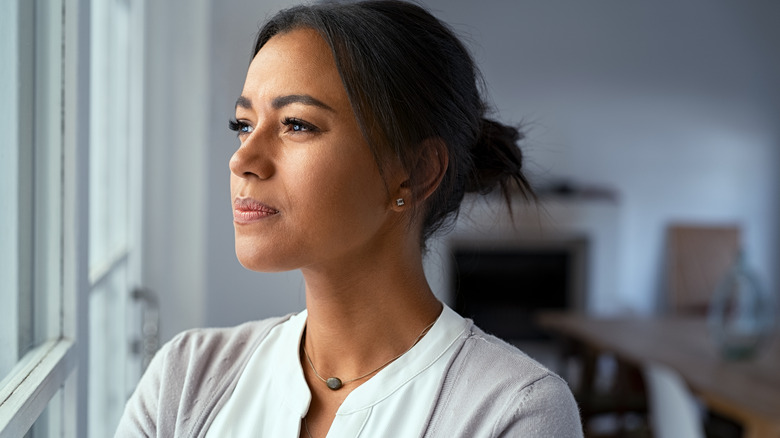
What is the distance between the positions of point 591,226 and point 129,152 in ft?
13.1

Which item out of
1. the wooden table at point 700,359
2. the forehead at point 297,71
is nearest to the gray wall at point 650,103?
the wooden table at point 700,359

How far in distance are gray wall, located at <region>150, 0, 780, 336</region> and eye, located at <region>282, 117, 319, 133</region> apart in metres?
4.25

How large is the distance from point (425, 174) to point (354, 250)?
14 cm

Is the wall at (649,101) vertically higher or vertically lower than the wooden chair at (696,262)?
higher

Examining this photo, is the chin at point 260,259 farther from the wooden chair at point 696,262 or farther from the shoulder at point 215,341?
the wooden chair at point 696,262

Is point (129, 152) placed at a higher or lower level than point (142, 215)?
higher

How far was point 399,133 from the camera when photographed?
3.10ft

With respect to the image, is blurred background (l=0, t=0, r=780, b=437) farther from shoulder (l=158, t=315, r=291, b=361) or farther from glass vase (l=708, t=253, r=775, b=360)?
shoulder (l=158, t=315, r=291, b=361)

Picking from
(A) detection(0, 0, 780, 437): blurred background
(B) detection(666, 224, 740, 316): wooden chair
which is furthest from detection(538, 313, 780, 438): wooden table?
(B) detection(666, 224, 740, 316): wooden chair

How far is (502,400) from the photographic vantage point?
919 millimetres

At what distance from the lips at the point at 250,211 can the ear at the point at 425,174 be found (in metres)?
0.17

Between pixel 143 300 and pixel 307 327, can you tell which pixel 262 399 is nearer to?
pixel 307 327

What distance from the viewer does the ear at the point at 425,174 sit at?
995 mm

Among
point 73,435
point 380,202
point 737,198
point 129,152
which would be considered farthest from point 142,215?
point 737,198
